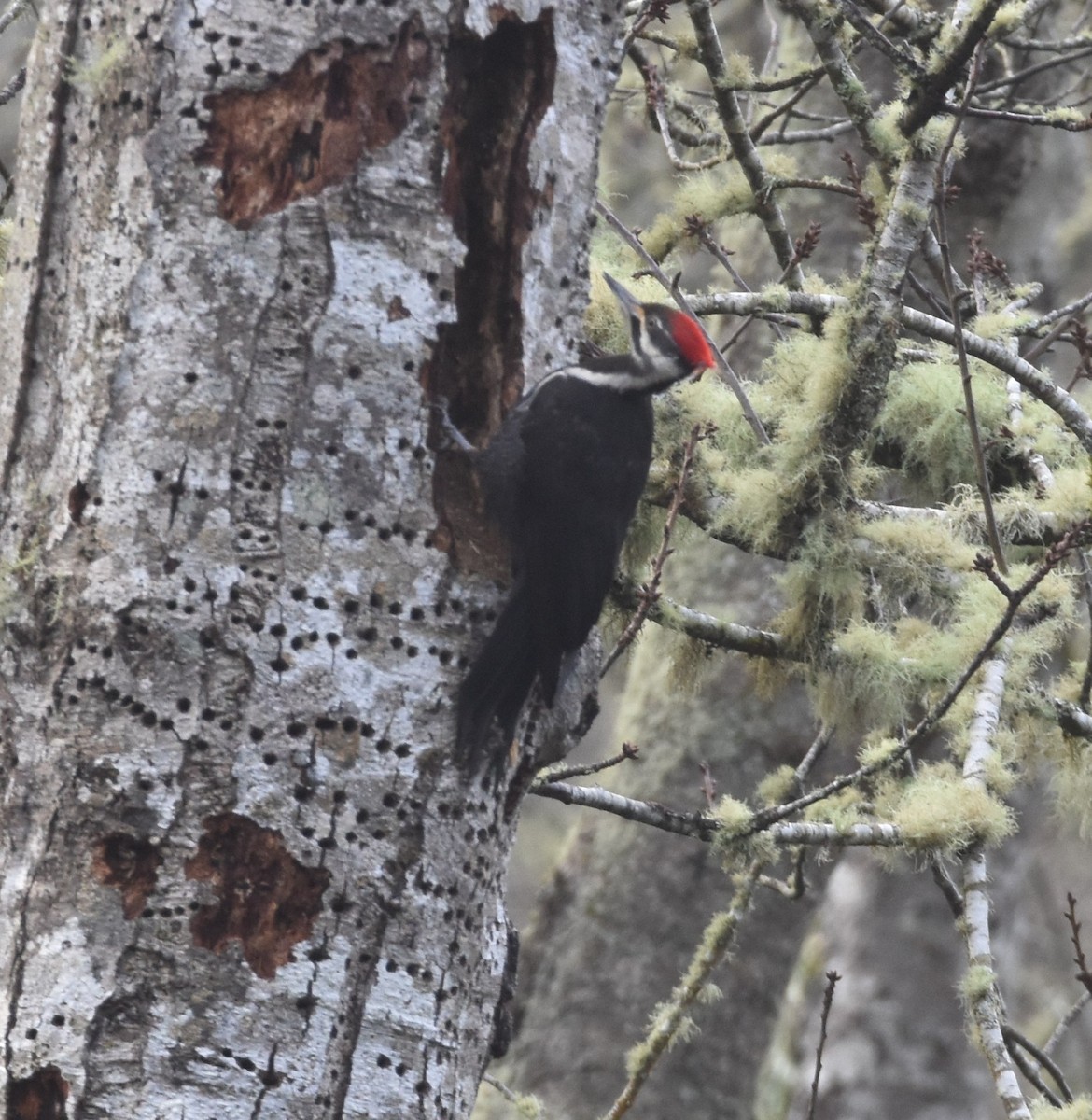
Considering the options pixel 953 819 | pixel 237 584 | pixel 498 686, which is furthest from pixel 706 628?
pixel 237 584

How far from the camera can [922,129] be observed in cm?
333

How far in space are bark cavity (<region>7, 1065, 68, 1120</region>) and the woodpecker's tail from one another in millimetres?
799

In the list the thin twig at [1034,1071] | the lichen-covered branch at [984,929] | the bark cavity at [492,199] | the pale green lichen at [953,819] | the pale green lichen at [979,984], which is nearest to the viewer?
the bark cavity at [492,199]

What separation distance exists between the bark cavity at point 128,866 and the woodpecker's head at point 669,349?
1.87 m

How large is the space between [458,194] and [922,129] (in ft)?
3.90

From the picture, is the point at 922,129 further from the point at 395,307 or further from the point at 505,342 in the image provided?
→ the point at 395,307

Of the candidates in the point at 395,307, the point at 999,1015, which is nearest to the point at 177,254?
the point at 395,307

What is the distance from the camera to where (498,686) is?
262 centimetres

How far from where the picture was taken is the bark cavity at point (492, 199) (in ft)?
9.07

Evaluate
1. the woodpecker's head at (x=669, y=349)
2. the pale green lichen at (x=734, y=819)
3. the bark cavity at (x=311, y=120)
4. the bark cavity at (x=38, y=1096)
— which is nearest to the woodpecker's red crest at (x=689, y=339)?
the woodpecker's head at (x=669, y=349)

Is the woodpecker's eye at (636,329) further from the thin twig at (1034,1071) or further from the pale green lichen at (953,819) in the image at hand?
the thin twig at (1034,1071)

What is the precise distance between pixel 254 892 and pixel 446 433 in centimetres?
86

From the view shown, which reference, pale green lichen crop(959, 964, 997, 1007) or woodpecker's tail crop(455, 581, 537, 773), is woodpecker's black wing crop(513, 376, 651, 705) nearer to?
woodpecker's tail crop(455, 581, 537, 773)

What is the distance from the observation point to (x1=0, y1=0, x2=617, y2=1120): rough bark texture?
2.32 m
